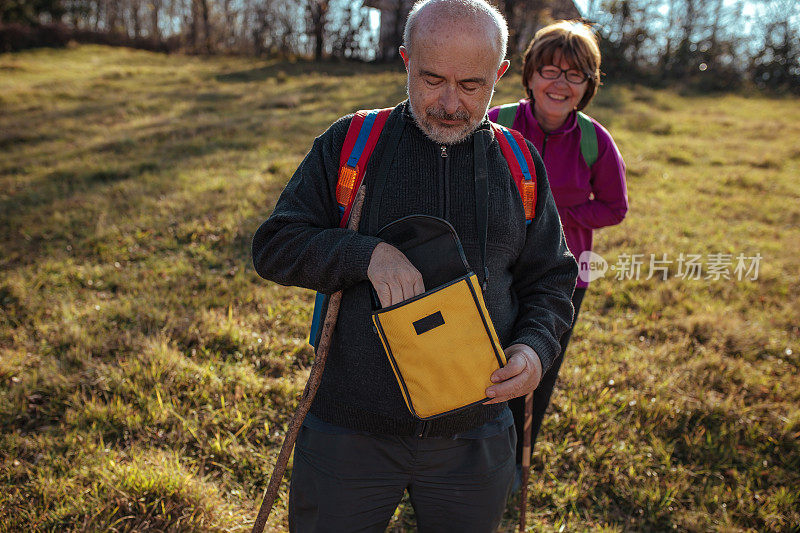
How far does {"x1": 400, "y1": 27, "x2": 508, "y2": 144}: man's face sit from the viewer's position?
1742 mm

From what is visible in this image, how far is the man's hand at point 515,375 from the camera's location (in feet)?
5.59

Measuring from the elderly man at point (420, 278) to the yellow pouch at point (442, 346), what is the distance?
0.09 meters

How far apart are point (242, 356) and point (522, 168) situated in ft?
9.49

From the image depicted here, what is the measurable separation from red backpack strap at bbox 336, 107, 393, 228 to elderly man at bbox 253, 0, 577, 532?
3cm

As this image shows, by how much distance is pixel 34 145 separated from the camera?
9594 mm

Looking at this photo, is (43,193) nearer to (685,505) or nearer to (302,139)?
(302,139)

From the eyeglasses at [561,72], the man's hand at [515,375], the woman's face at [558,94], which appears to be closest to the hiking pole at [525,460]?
the man's hand at [515,375]

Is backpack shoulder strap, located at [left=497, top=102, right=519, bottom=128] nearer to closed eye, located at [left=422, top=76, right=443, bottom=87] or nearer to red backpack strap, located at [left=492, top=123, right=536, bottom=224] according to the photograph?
red backpack strap, located at [left=492, top=123, right=536, bottom=224]

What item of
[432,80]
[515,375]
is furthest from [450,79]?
[515,375]

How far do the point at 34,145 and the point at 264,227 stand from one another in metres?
9.86

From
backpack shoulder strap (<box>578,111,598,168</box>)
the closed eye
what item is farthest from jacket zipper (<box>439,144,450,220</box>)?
backpack shoulder strap (<box>578,111,598,168</box>)

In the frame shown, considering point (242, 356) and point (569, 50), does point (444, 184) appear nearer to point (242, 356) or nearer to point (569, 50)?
point (569, 50)

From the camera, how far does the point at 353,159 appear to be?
1859 mm

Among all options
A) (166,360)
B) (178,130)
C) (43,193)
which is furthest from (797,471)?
(178,130)
